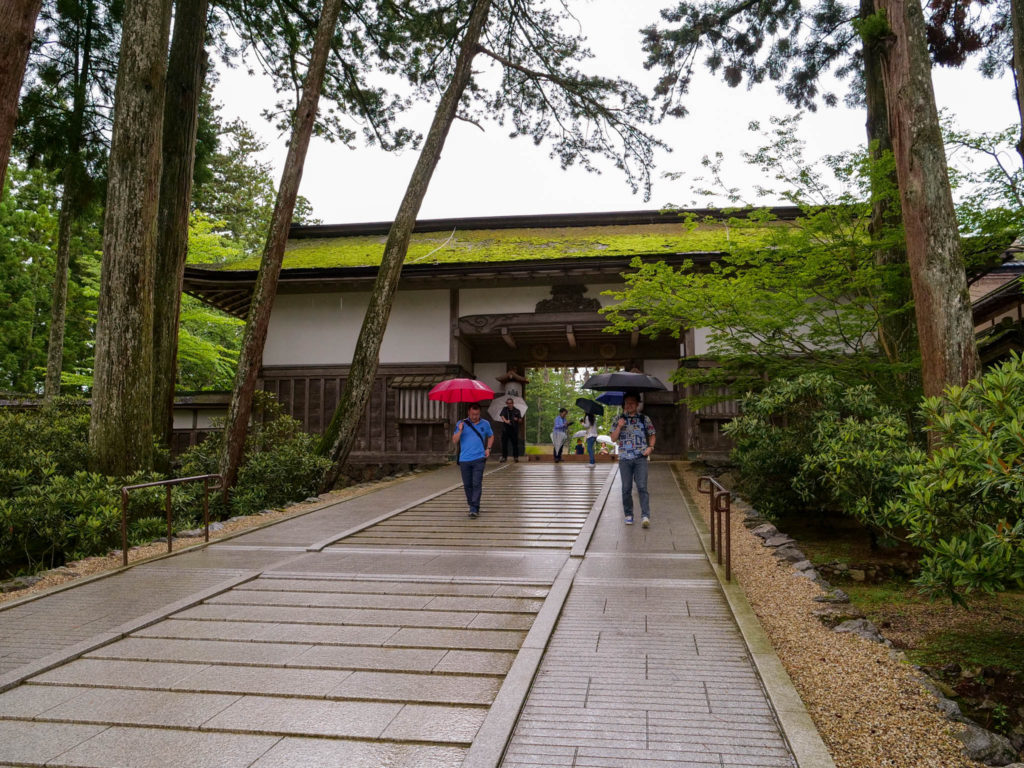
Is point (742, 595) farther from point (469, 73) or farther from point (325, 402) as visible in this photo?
point (325, 402)

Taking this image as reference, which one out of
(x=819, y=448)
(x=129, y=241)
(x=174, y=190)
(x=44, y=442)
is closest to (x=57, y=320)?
(x=174, y=190)

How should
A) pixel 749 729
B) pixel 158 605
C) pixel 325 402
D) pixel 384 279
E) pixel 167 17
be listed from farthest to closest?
pixel 325 402, pixel 384 279, pixel 167 17, pixel 158 605, pixel 749 729

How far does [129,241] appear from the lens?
900cm

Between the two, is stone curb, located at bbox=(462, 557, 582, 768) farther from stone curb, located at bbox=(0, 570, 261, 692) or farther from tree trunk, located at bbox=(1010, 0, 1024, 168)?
tree trunk, located at bbox=(1010, 0, 1024, 168)

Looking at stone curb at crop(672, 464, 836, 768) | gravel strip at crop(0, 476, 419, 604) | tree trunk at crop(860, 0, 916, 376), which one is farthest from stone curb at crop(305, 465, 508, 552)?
tree trunk at crop(860, 0, 916, 376)

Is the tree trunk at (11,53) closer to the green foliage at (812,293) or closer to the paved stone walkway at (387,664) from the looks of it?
the paved stone walkway at (387,664)

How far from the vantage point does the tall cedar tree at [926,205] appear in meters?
7.08

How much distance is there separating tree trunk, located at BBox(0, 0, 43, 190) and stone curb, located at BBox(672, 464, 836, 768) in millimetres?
6101

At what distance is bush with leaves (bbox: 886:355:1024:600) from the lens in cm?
367

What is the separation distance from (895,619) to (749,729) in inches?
153

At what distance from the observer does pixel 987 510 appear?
4.25m

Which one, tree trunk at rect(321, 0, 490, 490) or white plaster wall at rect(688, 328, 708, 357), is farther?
white plaster wall at rect(688, 328, 708, 357)

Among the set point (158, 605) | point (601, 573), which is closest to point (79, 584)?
point (158, 605)

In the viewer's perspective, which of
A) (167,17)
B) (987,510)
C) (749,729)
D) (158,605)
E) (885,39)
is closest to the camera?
(749,729)
